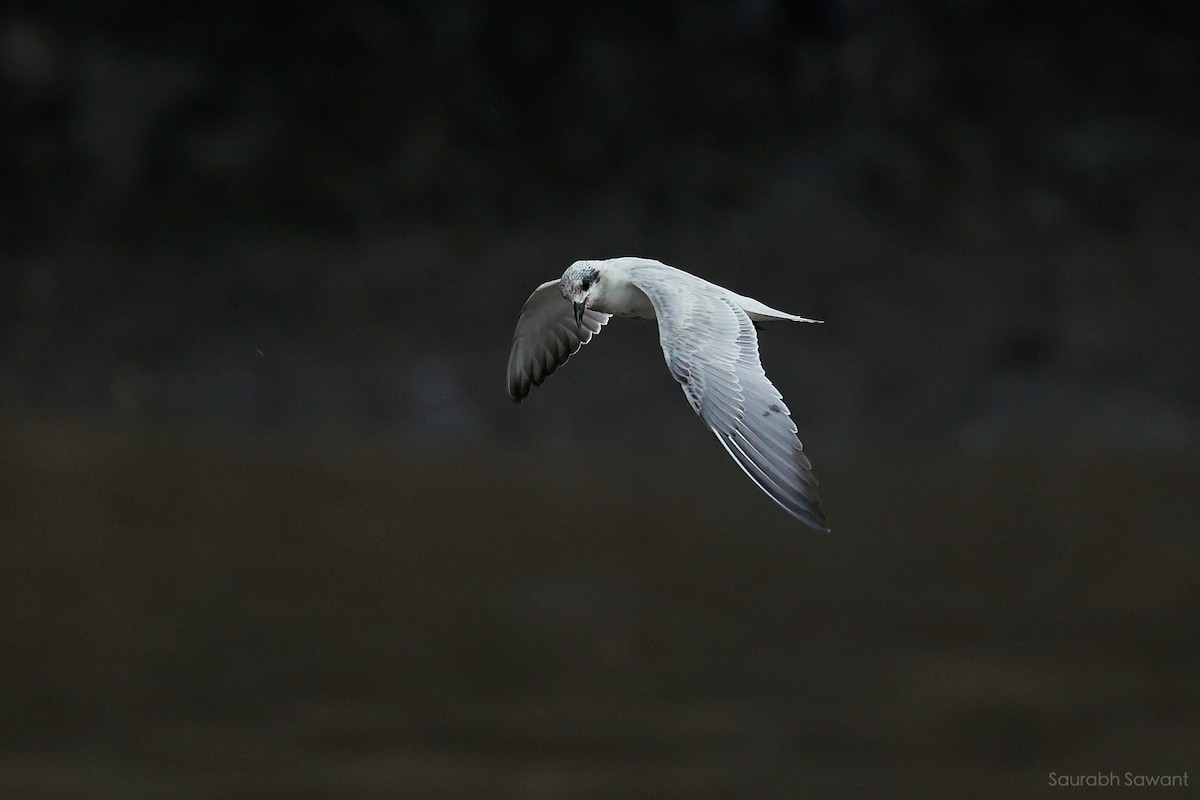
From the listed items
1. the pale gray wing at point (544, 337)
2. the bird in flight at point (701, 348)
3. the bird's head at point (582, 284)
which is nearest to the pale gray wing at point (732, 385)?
the bird in flight at point (701, 348)

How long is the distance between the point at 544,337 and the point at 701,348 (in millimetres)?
1151

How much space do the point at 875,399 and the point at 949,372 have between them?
21.2 inches

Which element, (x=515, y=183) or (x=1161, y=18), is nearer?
(x=515, y=183)

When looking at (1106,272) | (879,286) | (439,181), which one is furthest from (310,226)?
(1106,272)

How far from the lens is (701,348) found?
13.5 ft

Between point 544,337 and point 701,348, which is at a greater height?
point 544,337

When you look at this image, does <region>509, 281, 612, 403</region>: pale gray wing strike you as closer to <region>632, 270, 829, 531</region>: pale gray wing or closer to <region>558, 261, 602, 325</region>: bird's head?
<region>558, 261, 602, 325</region>: bird's head

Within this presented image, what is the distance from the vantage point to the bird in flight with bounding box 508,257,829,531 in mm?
3703

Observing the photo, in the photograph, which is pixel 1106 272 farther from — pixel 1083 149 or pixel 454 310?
pixel 454 310

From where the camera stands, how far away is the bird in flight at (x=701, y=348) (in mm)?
3703

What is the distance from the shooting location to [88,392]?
10648mm

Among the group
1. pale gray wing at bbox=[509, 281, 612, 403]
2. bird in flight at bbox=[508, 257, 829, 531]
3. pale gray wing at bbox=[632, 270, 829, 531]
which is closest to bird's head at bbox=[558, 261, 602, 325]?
bird in flight at bbox=[508, 257, 829, 531]

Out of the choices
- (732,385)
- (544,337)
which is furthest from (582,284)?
(732,385)

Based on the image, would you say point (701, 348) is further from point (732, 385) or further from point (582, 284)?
point (582, 284)
